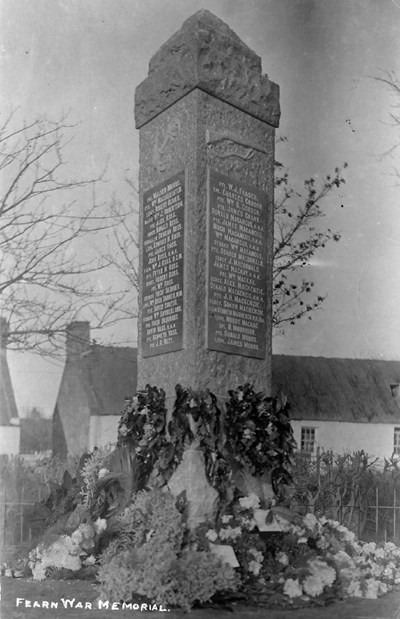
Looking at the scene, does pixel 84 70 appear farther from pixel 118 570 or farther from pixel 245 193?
pixel 118 570

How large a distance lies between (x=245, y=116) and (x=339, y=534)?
4235 mm

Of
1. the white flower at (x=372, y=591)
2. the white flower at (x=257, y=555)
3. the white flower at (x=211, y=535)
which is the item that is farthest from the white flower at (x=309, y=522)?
the white flower at (x=211, y=535)

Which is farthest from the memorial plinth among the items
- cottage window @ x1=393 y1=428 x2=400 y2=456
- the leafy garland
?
cottage window @ x1=393 y1=428 x2=400 y2=456

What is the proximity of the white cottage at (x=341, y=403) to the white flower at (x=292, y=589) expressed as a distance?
422 inches

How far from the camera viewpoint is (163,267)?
24.3 ft

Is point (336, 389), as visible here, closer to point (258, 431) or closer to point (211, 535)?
point (258, 431)

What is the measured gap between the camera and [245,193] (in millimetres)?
7488

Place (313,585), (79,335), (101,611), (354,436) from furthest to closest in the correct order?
(354,436) < (79,335) < (313,585) < (101,611)

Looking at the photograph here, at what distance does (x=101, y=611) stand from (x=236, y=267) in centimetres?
323

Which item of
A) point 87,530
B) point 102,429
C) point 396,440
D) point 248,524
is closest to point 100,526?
point 87,530

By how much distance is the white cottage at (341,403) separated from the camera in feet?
55.9

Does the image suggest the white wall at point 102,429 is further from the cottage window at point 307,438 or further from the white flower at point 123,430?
the white flower at point 123,430

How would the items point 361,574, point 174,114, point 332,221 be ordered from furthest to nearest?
point 332,221 < point 174,114 < point 361,574

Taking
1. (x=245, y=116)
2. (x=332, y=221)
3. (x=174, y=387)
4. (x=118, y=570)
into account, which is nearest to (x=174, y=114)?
(x=245, y=116)
